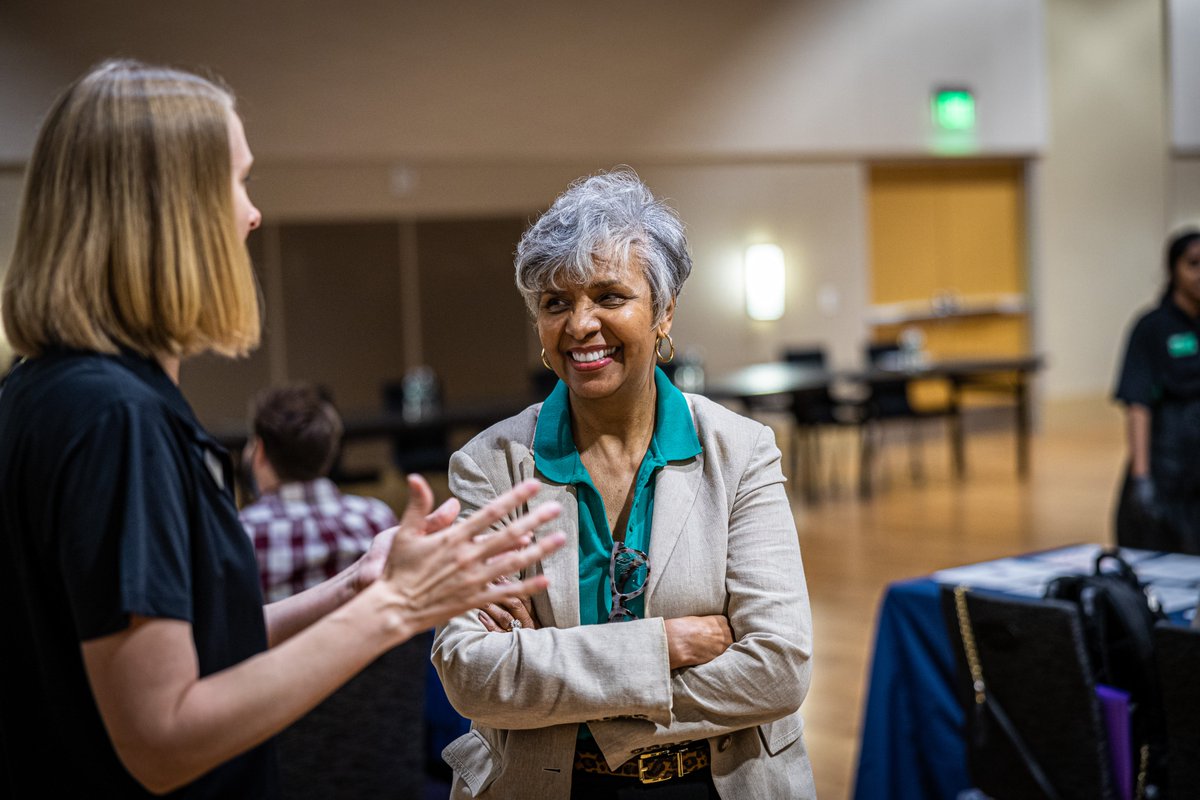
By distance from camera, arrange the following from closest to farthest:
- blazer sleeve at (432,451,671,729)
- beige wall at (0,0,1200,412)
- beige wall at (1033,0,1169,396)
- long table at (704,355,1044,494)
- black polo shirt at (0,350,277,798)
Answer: black polo shirt at (0,350,277,798)
blazer sleeve at (432,451,671,729)
long table at (704,355,1044,494)
beige wall at (0,0,1200,412)
beige wall at (1033,0,1169,396)

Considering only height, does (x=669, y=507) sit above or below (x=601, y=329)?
below

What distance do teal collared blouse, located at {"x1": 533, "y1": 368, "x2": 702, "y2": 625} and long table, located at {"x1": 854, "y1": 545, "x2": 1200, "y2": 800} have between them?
164 cm

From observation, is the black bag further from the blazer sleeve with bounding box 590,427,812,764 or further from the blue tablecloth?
the blazer sleeve with bounding box 590,427,812,764

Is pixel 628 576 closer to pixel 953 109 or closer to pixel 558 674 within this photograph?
pixel 558 674

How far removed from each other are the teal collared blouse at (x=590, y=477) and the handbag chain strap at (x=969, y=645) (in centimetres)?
127

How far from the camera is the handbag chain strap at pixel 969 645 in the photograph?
2.97 meters

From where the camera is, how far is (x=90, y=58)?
982cm

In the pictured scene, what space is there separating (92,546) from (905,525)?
779 cm

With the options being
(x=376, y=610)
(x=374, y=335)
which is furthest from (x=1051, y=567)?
(x=374, y=335)

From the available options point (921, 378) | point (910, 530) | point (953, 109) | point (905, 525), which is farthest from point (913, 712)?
point (953, 109)

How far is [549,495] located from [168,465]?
79 centimetres

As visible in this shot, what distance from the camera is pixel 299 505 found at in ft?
10.3

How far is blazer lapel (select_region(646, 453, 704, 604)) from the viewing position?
1.92 m

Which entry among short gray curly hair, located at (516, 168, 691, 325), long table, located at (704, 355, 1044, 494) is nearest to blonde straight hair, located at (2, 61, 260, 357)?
short gray curly hair, located at (516, 168, 691, 325)
